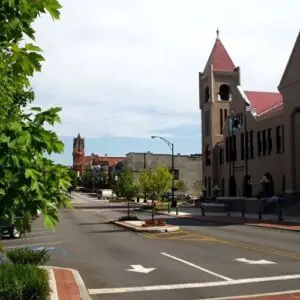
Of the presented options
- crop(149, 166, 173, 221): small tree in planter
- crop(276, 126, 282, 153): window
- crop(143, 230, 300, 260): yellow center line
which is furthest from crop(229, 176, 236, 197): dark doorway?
crop(143, 230, 300, 260): yellow center line

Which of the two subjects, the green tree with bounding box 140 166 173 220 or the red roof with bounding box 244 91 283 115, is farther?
the red roof with bounding box 244 91 283 115

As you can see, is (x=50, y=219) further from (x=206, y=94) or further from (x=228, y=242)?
(x=206, y=94)

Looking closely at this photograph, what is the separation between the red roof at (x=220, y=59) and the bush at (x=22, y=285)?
253ft

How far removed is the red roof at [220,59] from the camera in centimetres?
8419

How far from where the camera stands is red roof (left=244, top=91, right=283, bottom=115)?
69238 mm

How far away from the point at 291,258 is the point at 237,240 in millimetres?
6751

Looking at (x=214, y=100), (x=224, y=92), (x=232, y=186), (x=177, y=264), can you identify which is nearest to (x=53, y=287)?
(x=177, y=264)

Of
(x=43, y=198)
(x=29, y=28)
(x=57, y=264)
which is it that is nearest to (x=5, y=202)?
(x=43, y=198)

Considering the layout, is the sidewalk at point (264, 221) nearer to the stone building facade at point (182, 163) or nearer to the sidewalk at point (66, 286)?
the sidewalk at point (66, 286)

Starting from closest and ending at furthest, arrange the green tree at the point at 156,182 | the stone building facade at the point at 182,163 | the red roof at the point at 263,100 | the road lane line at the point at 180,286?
the road lane line at the point at 180,286, the green tree at the point at 156,182, the red roof at the point at 263,100, the stone building facade at the point at 182,163

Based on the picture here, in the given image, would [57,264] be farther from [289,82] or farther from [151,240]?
[289,82]

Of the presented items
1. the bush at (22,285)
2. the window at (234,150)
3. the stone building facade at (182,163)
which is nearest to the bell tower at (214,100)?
the window at (234,150)

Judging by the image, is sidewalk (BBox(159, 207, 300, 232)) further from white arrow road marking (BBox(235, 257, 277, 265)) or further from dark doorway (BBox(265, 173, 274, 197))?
dark doorway (BBox(265, 173, 274, 197))

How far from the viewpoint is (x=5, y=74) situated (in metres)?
4.52
